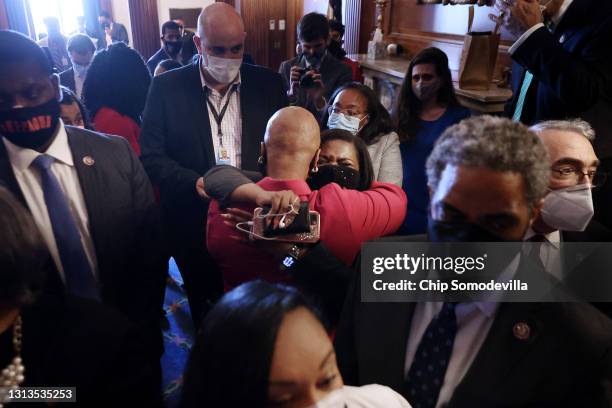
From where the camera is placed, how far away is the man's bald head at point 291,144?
1241 millimetres

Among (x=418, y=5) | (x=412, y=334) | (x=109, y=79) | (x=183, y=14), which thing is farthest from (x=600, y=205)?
(x=183, y=14)

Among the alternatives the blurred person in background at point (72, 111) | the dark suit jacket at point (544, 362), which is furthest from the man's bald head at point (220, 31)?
the dark suit jacket at point (544, 362)

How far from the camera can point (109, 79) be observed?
265 cm

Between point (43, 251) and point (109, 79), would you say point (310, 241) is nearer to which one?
point (43, 251)

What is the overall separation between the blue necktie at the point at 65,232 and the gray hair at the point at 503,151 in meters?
1.09

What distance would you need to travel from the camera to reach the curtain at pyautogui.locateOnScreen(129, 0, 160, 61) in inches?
340

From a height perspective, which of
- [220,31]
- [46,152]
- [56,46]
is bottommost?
[46,152]

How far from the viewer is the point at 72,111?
7.44 ft

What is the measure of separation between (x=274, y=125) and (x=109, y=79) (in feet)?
5.97

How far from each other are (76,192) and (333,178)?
2.63 feet

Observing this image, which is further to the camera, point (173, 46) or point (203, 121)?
point (173, 46)

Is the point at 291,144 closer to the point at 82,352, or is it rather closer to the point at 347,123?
the point at 82,352

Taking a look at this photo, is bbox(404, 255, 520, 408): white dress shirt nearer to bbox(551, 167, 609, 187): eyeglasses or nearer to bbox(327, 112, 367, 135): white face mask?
bbox(551, 167, 609, 187): eyeglasses

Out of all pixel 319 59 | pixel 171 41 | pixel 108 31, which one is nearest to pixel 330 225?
pixel 319 59
